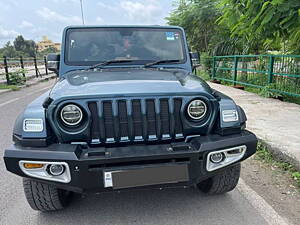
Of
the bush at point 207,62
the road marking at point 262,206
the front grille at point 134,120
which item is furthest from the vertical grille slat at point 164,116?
the bush at point 207,62

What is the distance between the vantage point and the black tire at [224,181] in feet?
8.61

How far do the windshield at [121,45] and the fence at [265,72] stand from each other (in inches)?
187

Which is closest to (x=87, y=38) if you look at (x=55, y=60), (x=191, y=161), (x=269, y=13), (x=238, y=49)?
(x=55, y=60)

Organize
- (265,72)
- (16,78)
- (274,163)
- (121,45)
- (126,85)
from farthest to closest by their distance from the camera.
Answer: (16,78) → (265,72) → (274,163) → (121,45) → (126,85)

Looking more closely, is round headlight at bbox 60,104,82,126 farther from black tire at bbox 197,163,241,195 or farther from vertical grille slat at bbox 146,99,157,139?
black tire at bbox 197,163,241,195

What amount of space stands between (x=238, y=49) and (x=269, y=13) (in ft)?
29.8

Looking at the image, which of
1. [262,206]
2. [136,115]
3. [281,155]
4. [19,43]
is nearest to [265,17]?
[281,155]

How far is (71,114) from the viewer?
7.08 feet

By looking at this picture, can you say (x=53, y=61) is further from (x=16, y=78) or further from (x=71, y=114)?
(x=16, y=78)

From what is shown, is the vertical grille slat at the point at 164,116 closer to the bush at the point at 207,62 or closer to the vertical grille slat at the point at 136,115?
the vertical grille slat at the point at 136,115

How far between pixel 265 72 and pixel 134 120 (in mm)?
7455

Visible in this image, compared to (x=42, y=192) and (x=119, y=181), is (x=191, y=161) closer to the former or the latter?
(x=119, y=181)

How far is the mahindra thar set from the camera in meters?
2.04

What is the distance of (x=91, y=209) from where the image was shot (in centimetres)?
260
